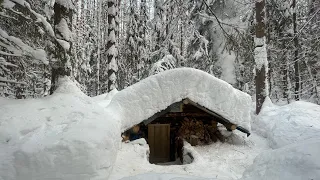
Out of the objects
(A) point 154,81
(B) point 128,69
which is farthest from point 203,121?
(B) point 128,69

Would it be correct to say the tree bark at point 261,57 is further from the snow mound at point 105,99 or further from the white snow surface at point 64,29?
the white snow surface at point 64,29

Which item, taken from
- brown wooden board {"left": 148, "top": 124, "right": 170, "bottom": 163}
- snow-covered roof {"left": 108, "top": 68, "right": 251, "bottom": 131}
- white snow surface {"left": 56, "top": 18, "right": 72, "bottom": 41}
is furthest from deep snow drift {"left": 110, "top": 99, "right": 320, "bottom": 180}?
white snow surface {"left": 56, "top": 18, "right": 72, "bottom": 41}

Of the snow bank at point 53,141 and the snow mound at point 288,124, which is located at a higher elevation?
the snow bank at point 53,141

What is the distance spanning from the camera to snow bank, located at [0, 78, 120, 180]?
356 centimetres

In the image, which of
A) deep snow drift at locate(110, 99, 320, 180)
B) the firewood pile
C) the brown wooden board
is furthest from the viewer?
the brown wooden board

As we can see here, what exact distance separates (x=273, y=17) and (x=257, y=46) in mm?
7990

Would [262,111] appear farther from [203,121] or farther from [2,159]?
[2,159]

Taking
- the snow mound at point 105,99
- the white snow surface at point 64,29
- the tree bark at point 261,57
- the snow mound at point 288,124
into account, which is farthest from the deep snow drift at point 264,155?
the white snow surface at point 64,29

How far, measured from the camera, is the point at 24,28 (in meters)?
6.18

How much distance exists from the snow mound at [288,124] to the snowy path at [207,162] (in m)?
0.53

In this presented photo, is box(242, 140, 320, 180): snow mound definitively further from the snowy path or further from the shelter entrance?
the shelter entrance

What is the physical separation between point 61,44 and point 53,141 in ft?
8.55

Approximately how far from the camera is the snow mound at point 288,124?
21.8ft

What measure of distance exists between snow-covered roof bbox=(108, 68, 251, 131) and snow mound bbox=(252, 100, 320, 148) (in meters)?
0.92
